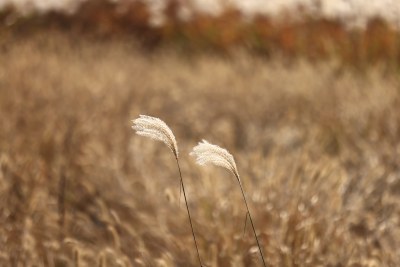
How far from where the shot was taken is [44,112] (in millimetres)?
2814

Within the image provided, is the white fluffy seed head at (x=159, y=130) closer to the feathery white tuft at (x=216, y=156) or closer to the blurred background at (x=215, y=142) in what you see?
the feathery white tuft at (x=216, y=156)

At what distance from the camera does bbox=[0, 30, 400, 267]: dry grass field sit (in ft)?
6.10

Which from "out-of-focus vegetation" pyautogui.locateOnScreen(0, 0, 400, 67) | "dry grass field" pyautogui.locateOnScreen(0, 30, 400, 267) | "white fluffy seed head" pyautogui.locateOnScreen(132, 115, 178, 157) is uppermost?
"out-of-focus vegetation" pyautogui.locateOnScreen(0, 0, 400, 67)

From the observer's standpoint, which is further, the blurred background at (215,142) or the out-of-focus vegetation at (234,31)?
the out-of-focus vegetation at (234,31)

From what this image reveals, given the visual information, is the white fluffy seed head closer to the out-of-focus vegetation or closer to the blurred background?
the blurred background

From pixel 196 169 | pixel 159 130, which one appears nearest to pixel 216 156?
pixel 159 130

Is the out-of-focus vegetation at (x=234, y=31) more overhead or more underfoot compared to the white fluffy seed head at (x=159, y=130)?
more overhead

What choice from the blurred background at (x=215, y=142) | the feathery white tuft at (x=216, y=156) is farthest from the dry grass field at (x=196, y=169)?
the feathery white tuft at (x=216, y=156)

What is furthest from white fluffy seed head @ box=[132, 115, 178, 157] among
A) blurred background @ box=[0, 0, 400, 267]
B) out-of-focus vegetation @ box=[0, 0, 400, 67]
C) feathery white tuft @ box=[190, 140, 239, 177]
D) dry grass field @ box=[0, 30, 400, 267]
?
out-of-focus vegetation @ box=[0, 0, 400, 67]

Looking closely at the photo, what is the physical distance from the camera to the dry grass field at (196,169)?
1.86 meters

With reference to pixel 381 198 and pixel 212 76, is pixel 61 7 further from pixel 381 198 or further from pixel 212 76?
pixel 381 198

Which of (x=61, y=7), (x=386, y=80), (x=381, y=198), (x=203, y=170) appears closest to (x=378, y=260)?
(x=381, y=198)

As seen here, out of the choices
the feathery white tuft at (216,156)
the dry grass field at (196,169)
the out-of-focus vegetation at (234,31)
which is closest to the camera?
the feathery white tuft at (216,156)

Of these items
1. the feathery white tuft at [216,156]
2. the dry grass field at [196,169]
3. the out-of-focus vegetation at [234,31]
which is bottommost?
the feathery white tuft at [216,156]
